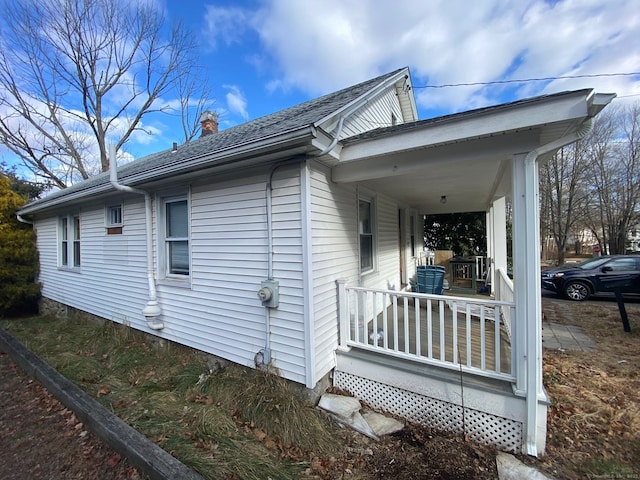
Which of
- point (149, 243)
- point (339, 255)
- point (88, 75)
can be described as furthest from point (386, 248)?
point (88, 75)

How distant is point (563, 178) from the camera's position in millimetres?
19109

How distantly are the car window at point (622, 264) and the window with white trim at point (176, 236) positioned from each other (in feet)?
39.9

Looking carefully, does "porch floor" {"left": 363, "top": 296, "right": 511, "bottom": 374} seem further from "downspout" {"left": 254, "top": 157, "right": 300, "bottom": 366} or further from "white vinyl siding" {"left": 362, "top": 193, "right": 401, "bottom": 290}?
"downspout" {"left": 254, "top": 157, "right": 300, "bottom": 366}

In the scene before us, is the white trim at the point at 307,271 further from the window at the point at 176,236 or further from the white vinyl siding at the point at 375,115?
the window at the point at 176,236

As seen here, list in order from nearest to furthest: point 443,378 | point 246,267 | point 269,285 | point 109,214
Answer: point 443,378 < point 269,285 < point 246,267 < point 109,214

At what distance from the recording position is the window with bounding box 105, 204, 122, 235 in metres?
5.74

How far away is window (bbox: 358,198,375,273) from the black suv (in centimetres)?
822

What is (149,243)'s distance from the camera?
4914 millimetres

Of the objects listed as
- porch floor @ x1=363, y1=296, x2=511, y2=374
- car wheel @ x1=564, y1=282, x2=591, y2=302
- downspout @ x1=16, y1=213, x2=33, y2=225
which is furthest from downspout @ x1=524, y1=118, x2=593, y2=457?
downspout @ x1=16, y1=213, x2=33, y2=225

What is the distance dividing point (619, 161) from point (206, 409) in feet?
86.4

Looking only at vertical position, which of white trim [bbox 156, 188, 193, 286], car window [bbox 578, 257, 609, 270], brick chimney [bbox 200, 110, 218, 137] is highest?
brick chimney [bbox 200, 110, 218, 137]

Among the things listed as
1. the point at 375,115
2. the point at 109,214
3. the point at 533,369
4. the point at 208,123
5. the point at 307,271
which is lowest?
the point at 533,369

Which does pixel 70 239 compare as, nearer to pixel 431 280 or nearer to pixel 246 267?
pixel 246 267

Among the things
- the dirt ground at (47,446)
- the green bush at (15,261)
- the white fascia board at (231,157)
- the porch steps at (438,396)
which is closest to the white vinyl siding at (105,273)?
A: the white fascia board at (231,157)
